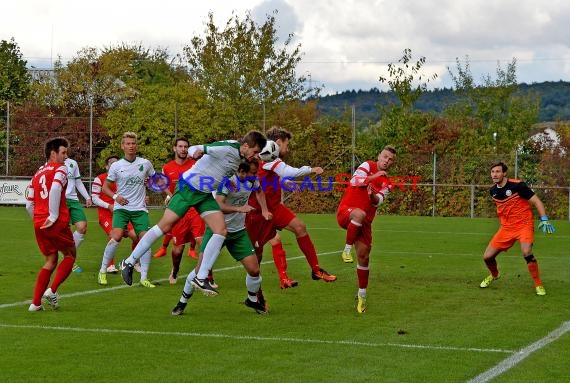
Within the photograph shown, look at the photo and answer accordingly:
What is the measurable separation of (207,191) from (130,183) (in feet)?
13.6

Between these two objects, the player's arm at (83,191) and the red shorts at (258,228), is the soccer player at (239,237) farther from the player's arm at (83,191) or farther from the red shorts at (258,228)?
the player's arm at (83,191)

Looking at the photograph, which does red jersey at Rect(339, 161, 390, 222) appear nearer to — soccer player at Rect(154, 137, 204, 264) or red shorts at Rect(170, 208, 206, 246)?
red shorts at Rect(170, 208, 206, 246)

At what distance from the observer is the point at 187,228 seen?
15.2 m

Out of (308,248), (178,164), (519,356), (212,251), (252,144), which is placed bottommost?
(519,356)

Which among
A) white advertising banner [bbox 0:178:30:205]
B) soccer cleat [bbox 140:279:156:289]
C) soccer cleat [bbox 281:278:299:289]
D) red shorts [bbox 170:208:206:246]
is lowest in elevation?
white advertising banner [bbox 0:178:30:205]

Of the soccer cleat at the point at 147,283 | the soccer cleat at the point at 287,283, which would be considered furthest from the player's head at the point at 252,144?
the soccer cleat at the point at 147,283

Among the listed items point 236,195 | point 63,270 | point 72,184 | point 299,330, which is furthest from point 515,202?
point 72,184

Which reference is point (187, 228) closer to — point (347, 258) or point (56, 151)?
point (56, 151)

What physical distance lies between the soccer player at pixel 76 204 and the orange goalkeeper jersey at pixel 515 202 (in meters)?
6.06

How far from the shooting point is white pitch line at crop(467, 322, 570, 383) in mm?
7837

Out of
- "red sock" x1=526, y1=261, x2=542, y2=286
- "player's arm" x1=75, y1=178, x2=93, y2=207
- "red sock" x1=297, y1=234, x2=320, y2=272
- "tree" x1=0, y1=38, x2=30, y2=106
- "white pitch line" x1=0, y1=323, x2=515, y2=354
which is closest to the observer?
"white pitch line" x1=0, y1=323, x2=515, y2=354

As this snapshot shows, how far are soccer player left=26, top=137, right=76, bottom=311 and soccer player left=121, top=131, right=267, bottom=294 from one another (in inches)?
34.7

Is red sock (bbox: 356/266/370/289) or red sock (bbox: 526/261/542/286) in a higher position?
red sock (bbox: 356/266/370/289)

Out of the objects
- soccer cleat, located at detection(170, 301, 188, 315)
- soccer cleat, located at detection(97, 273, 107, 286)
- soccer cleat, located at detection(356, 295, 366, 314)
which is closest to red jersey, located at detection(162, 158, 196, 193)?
soccer cleat, located at detection(97, 273, 107, 286)
